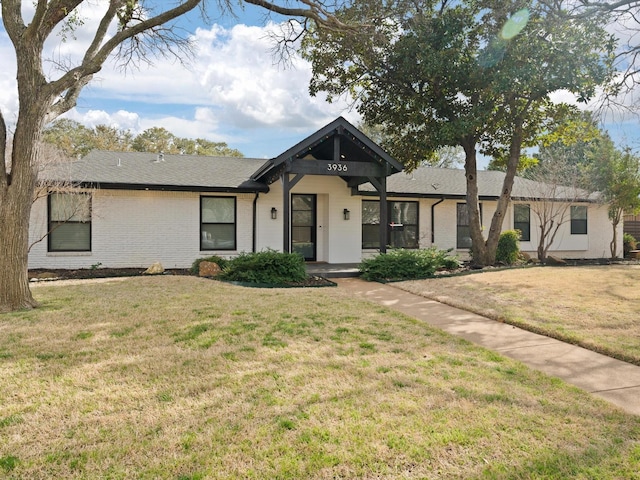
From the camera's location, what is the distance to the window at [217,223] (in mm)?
12852

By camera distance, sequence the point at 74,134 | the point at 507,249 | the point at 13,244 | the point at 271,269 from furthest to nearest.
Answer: the point at 74,134 < the point at 507,249 < the point at 271,269 < the point at 13,244

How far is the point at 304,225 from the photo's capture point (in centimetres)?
1422

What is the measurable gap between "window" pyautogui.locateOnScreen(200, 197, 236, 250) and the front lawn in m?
5.58

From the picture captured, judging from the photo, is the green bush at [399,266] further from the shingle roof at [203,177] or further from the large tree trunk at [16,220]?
the large tree trunk at [16,220]

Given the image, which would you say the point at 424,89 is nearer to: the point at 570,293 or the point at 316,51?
the point at 316,51

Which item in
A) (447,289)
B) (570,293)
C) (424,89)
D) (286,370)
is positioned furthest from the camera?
(424,89)

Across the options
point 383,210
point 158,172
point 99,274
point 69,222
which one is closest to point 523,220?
point 383,210

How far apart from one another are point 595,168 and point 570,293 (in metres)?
10.3

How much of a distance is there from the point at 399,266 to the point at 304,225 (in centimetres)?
421

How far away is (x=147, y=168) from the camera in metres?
13.2

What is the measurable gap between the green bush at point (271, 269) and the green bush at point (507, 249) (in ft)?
24.3

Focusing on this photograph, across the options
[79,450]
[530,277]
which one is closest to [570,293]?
[530,277]

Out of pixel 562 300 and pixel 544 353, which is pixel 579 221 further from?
pixel 544 353

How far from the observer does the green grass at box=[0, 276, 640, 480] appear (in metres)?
2.60
